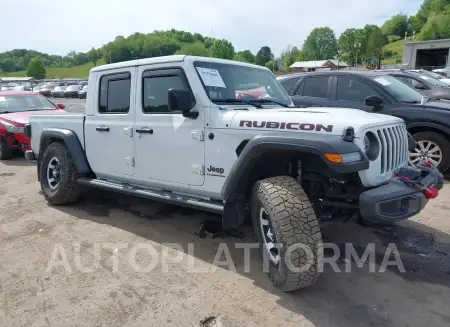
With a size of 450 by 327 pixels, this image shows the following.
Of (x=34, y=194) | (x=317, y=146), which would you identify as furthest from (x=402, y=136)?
(x=34, y=194)

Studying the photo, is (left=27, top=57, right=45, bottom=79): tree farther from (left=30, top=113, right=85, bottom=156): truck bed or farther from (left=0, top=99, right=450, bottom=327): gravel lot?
(left=0, top=99, right=450, bottom=327): gravel lot

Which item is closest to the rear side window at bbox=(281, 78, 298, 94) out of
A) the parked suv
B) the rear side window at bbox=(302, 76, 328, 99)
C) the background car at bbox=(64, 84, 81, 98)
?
the parked suv

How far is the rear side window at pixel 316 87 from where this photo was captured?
6875 millimetres

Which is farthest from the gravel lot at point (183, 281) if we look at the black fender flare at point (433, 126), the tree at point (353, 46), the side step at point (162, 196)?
the tree at point (353, 46)

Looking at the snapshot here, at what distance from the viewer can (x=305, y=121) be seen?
3.02 m

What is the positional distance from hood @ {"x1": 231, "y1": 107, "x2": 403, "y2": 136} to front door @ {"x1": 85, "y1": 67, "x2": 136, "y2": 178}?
1.55 meters

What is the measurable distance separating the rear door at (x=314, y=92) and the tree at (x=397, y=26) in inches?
5720

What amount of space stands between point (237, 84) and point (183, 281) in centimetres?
204

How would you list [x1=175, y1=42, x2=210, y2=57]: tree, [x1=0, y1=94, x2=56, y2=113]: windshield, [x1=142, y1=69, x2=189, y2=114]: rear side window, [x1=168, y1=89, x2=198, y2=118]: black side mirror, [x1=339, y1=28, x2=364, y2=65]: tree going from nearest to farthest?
[x1=168, y1=89, x2=198, y2=118]: black side mirror
[x1=142, y1=69, x2=189, y2=114]: rear side window
[x1=175, y1=42, x2=210, y2=57]: tree
[x1=0, y1=94, x2=56, y2=113]: windshield
[x1=339, y1=28, x2=364, y2=65]: tree

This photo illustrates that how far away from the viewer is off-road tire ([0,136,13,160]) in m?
8.62

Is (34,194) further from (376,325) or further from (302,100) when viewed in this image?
(376,325)

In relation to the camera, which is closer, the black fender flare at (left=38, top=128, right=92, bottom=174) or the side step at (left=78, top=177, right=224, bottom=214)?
the side step at (left=78, top=177, right=224, bottom=214)

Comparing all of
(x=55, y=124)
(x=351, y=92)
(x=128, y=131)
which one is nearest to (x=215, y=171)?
(x=128, y=131)

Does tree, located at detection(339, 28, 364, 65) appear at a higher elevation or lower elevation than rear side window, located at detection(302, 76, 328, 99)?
higher
